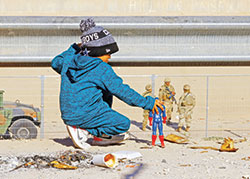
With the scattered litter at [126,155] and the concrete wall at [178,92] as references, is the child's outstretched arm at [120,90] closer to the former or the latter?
the scattered litter at [126,155]

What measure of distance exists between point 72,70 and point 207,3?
9250 mm

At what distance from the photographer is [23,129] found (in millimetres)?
10148

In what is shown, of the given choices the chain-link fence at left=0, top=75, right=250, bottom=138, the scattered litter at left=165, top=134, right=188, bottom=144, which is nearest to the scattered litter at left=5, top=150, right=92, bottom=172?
the scattered litter at left=165, top=134, right=188, bottom=144

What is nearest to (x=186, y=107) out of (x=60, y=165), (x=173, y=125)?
(x=173, y=125)

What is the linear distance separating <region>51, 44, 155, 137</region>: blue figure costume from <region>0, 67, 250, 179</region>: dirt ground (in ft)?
8.21

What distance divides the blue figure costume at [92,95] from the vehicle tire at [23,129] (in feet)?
21.5

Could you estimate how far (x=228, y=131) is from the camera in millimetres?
10875

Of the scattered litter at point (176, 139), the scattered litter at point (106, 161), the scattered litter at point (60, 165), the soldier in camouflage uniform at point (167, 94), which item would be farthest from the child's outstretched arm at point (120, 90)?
the soldier in camouflage uniform at point (167, 94)

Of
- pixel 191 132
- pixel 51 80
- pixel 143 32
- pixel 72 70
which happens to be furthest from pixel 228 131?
pixel 72 70

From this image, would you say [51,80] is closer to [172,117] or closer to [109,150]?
[172,117]

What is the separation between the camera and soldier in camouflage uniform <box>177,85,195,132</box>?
36.9ft

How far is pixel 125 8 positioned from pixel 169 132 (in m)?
3.56

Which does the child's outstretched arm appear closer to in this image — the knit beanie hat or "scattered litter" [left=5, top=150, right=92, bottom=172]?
the knit beanie hat

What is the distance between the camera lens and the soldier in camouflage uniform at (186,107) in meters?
11.3
